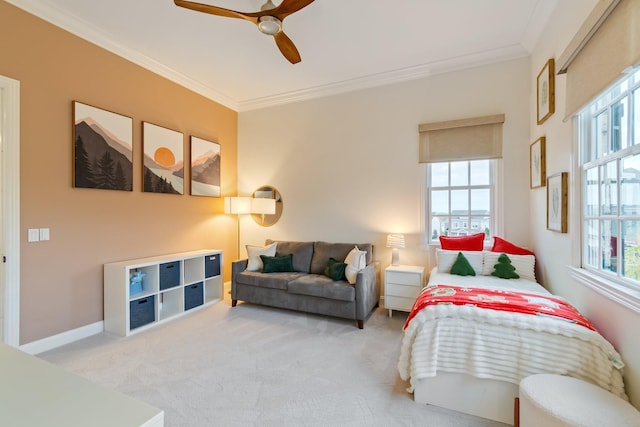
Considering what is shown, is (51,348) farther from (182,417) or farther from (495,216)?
(495,216)

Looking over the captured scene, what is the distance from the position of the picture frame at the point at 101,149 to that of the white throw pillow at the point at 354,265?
8.91 feet

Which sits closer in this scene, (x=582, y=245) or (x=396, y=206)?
(x=582, y=245)

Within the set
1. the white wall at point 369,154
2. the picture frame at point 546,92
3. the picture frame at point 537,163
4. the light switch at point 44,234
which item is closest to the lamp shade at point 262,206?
the white wall at point 369,154

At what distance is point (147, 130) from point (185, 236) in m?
1.45

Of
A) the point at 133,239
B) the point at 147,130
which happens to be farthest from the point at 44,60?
the point at 133,239

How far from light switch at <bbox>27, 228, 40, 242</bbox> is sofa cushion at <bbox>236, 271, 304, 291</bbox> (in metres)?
2.04

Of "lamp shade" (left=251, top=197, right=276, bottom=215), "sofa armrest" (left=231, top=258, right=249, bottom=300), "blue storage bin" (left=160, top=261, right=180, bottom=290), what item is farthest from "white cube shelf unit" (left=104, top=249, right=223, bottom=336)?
"lamp shade" (left=251, top=197, right=276, bottom=215)

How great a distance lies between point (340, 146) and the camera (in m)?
4.36

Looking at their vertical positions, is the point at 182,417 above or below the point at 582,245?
below

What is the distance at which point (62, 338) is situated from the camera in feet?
9.34

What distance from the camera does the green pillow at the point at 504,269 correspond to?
2.95 m

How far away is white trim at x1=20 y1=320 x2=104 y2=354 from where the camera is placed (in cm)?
264

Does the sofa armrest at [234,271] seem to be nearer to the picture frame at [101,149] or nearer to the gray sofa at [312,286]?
the gray sofa at [312,286]

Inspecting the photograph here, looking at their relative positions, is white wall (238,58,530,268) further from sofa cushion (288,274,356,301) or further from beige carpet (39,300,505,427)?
beige carpet (39,300,505,427)
